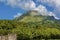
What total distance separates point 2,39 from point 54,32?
250 feet

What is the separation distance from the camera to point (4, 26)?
95125 millimetres

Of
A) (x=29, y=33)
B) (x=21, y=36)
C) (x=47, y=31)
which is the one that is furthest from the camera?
(x=47, y=31)

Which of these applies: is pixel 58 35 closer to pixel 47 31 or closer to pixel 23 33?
pixel 47 31

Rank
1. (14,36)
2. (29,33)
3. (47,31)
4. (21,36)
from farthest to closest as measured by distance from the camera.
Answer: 1. (47,31)
2. (29,33)
3. (21,36)
4. (14,36)

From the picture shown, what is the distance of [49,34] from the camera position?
88.2m

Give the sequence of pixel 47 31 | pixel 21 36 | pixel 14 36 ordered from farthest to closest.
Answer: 1. pixel 47 31
2. pixel 21 36
3. pixel 14 36

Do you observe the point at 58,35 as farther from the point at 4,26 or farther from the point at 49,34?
the point at 4,26

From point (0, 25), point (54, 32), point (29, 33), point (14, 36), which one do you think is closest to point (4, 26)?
point (0, 25)

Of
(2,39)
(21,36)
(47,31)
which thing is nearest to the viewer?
(2,39)

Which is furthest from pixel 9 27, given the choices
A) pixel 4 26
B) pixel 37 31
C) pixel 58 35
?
pixel 58 35

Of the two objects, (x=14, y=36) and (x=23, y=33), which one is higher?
(x=23, y=33)

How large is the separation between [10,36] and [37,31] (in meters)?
72.0

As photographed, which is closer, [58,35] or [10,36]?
[10,36]

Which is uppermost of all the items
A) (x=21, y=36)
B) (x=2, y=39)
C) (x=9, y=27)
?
(x=9, y=27)
